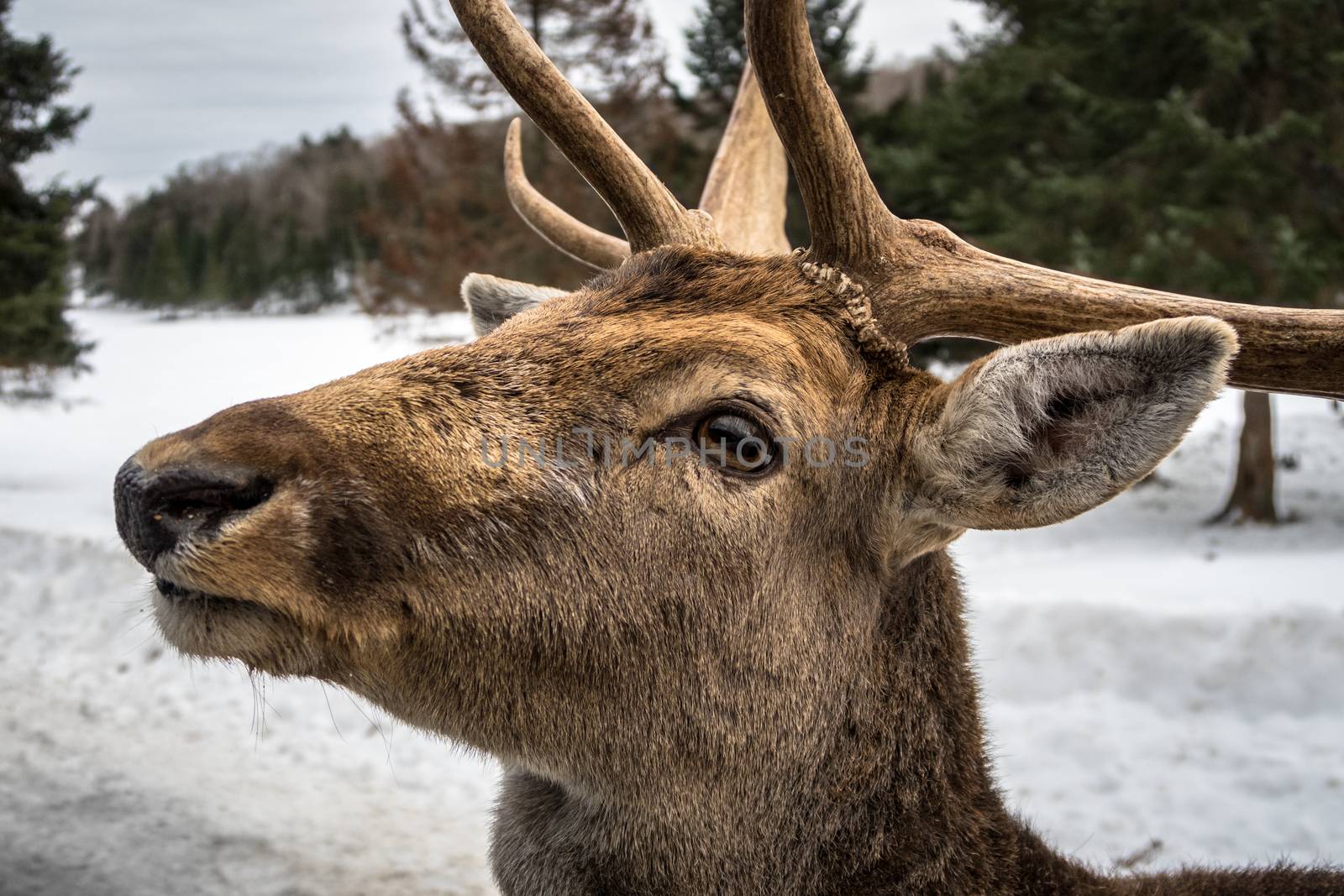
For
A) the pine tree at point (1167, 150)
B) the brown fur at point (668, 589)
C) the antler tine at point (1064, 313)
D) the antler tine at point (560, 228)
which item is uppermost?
the pine tree at point (1167, 150)

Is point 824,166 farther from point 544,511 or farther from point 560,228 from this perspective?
point 560,228

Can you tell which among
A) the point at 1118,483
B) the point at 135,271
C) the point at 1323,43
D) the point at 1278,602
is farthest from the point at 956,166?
the point at 135,271

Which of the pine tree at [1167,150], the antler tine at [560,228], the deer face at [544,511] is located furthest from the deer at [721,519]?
the pine tree at [1167,150]

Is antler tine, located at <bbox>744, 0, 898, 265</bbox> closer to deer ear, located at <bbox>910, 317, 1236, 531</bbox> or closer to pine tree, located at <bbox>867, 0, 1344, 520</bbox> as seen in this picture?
deer ear, located at <bbox>910, 317, 1236, 531</bbox>

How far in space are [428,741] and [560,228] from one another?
10.4ft

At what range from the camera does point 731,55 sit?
47.1ft

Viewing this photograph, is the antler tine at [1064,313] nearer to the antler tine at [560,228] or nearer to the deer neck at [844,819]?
the deer neck at [844,819]

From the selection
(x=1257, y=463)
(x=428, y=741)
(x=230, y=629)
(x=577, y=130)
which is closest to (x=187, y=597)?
(x=230, y=629)

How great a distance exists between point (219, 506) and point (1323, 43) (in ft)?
37.1

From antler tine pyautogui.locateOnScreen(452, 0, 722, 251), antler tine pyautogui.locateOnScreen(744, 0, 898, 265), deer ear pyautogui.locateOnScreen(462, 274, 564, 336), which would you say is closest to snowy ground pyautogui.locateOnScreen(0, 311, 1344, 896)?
deer ear pyautogui.locateOnScreen(462, 274, 564, 336)

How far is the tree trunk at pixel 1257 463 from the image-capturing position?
11.3 metres

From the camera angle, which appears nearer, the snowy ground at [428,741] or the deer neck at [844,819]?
the deer neck at [844,819]

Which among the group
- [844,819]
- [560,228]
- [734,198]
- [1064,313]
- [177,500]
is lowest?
[844,819]

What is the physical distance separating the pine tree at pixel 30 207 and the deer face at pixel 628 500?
11231 mm
